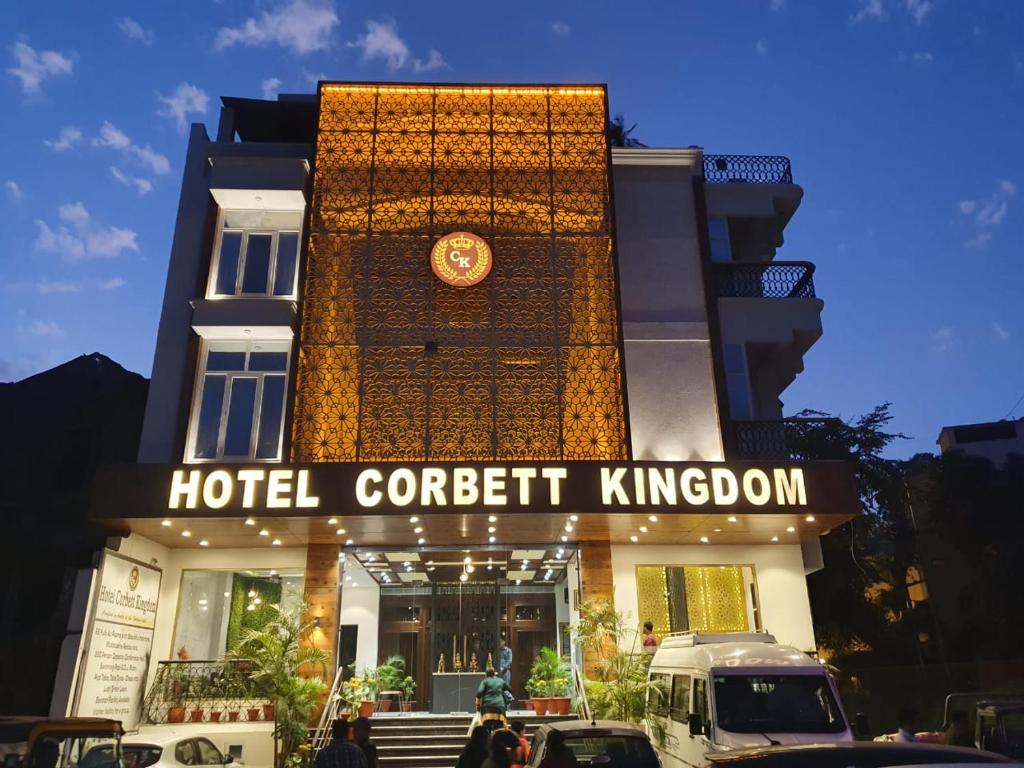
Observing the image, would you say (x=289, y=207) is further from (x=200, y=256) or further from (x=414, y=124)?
(x=414, y=124)

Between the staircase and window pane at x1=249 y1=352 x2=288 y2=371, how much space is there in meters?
7.46

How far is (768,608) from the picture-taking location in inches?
619

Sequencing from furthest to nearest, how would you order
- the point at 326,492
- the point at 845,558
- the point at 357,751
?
the point at 845,558 → the point at 326,492 → the point at 357,751

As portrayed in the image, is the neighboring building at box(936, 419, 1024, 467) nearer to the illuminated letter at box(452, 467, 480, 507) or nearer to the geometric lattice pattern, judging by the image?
the geometric lattice pattern

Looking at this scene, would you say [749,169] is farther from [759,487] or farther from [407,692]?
[407,692]

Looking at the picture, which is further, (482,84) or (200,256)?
(482,84)

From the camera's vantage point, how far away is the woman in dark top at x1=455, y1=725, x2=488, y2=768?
27.0 ft

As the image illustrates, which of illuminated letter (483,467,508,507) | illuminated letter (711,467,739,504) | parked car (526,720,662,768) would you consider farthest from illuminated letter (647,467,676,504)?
parked car (526,720,662,768)

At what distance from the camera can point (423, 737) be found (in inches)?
566

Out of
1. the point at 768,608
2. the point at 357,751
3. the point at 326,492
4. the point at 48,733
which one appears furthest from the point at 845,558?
the point at 48,733

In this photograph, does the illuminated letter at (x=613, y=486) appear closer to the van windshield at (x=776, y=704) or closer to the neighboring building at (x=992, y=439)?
the van windshield at (x=776, y=704)

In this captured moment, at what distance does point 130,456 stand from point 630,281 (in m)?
14.1

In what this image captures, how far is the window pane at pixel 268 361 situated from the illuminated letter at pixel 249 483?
11.5 ft

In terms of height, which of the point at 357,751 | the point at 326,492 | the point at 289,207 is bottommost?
the point at 357,751
